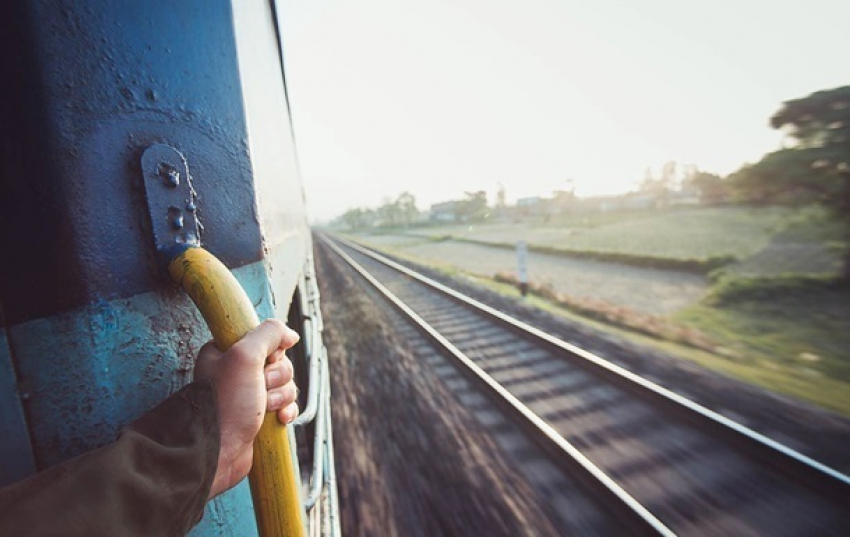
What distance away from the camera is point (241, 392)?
81 centimetres

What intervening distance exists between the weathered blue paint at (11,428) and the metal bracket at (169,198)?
345 millimetres

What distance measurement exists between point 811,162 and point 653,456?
9946 mm

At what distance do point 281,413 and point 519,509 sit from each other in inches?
128

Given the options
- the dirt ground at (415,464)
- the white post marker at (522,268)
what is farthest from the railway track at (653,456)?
the white post marker at (522,268)

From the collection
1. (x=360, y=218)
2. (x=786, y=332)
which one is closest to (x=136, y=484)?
(x=786, y=332)

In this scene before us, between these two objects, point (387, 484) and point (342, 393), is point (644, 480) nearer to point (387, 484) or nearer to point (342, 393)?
point (387, 484)

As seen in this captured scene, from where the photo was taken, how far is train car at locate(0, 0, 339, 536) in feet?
2.46

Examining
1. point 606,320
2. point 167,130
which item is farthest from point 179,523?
point 606,320

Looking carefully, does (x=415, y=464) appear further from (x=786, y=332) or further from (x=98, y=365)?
(x=786, y=332)

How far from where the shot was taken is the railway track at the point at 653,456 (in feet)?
9.98

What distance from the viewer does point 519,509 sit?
331 cm

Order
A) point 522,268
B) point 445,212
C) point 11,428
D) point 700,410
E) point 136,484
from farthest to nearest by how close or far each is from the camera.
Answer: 1. point 445,212
2. point 522,268
3. point 700,410
4. point 11,428
5. point 136,484

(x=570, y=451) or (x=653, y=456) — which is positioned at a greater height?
(x=570, y=451)

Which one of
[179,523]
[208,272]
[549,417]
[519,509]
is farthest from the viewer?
[549,417]
